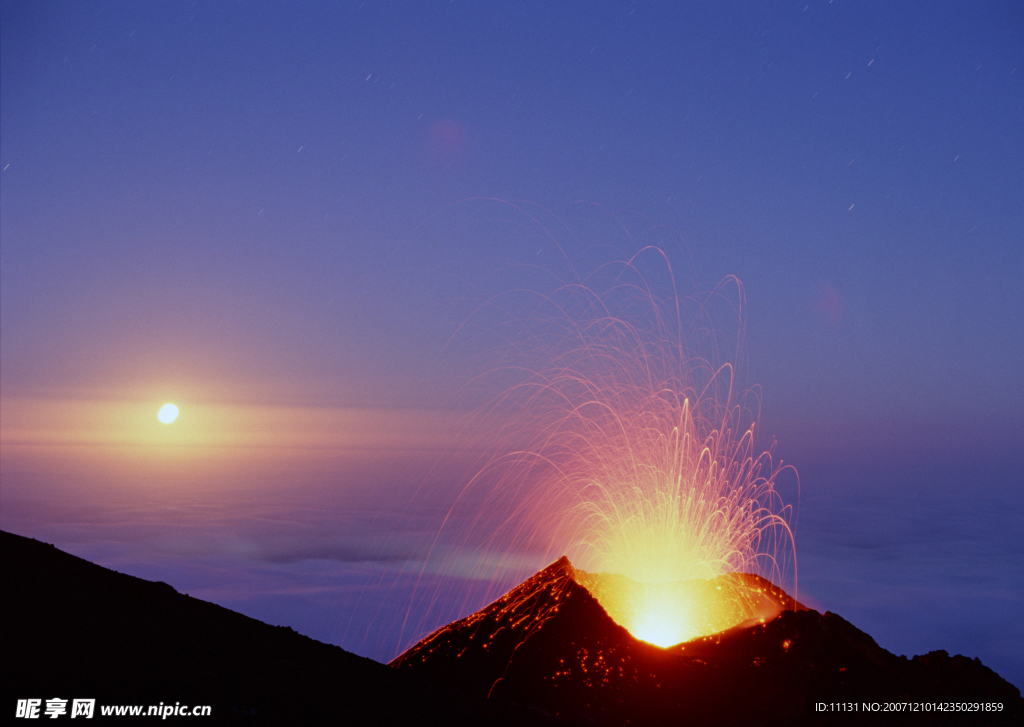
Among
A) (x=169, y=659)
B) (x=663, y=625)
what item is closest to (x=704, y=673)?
(x=663, y=625)

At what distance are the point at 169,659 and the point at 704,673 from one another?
57.1 ft

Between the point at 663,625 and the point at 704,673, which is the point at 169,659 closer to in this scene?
the point at 704,673

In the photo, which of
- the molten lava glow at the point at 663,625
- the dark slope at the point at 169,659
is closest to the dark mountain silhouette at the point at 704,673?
the dark slope at the point at 169,659

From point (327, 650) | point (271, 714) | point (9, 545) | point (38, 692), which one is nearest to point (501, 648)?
point (327, 650)

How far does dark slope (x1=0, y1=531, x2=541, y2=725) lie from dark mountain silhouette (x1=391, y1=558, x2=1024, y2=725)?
3114mm

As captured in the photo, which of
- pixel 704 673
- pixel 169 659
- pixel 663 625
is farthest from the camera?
pixel 663 625

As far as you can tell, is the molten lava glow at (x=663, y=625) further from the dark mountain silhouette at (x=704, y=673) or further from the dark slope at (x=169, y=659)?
the dark slope at (x=169, y=659)

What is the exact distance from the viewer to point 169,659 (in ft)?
67.3

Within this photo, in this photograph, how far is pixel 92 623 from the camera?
21750 millimetres

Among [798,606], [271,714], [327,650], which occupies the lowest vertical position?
[271,714]

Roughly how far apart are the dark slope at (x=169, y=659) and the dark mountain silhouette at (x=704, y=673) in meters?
3.11

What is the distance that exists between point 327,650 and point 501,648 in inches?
256

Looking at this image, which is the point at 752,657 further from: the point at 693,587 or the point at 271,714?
the point at 271,714

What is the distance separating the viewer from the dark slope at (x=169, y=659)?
18.6 metres
